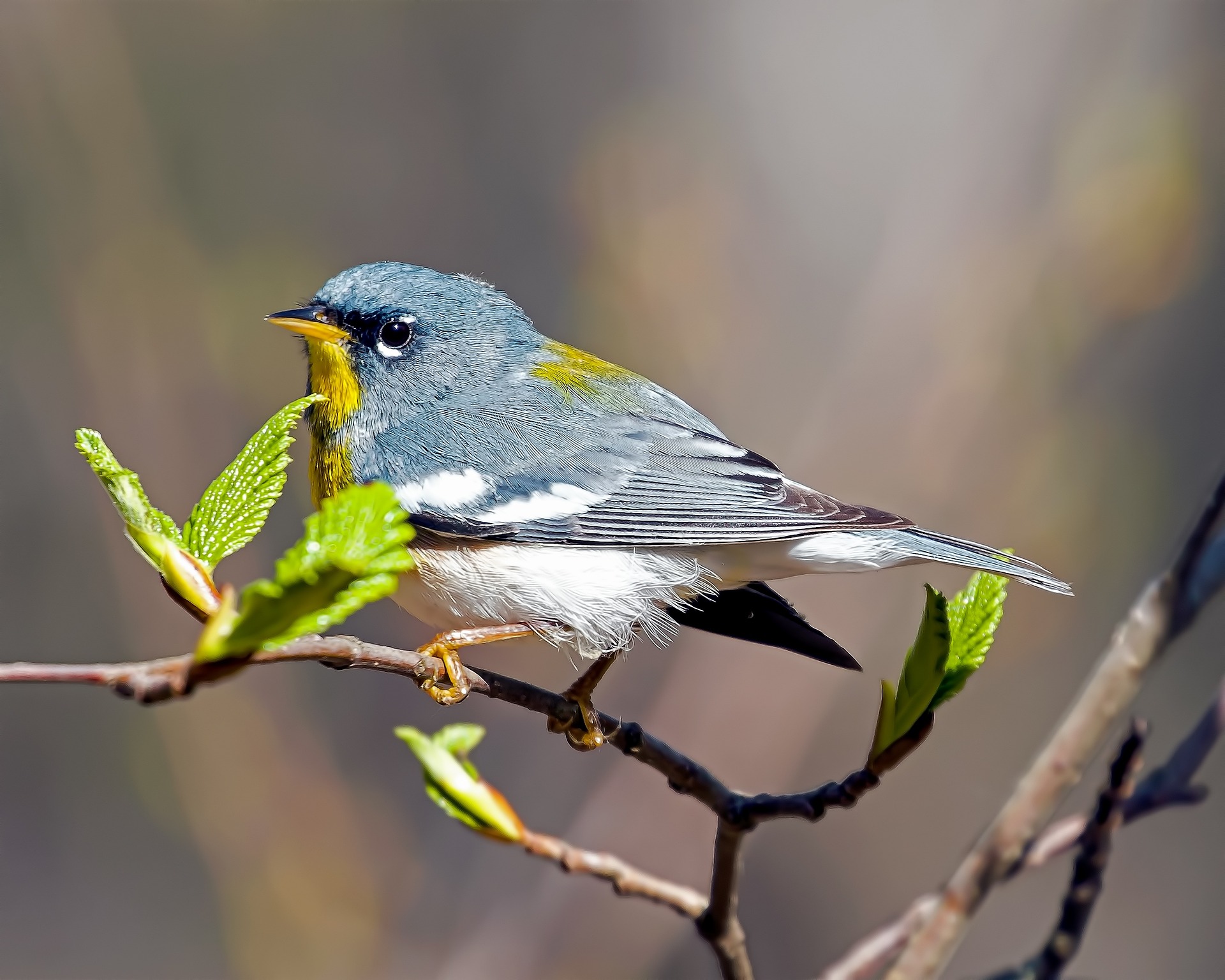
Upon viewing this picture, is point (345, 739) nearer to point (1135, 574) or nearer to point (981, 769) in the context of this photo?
point (981, 769)

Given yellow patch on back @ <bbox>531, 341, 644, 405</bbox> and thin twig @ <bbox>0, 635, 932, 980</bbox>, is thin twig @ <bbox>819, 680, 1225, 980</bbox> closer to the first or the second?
thin twig @ <bbox>0, 635, 932, 980</bbox>

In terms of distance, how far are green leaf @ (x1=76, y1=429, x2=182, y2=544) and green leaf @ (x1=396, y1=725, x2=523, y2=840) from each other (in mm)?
417

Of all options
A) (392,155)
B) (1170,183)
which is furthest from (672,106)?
(1170,183)

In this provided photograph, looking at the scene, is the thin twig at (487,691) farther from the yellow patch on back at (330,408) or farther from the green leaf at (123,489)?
the yellow patch on back at (330,408)

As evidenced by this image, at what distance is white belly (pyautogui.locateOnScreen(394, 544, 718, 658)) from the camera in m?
2.15

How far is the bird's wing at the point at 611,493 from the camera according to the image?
2.20 metres

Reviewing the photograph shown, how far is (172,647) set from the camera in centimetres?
395

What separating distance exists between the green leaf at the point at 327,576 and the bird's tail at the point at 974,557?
3.70ft

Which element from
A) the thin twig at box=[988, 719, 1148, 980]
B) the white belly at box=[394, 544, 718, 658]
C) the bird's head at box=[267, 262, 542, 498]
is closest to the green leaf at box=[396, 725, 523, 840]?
the thin twig at box=[988, 719, 1148, 980]

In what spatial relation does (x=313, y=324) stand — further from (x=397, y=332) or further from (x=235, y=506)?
(x=235, y=506)

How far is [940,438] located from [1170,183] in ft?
4.05

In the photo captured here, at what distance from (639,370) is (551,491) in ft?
6.88

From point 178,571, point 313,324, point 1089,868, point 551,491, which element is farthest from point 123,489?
point 313,324

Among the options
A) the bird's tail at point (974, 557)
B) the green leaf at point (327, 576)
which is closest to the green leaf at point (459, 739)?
the green leaf at point (327, 576)
